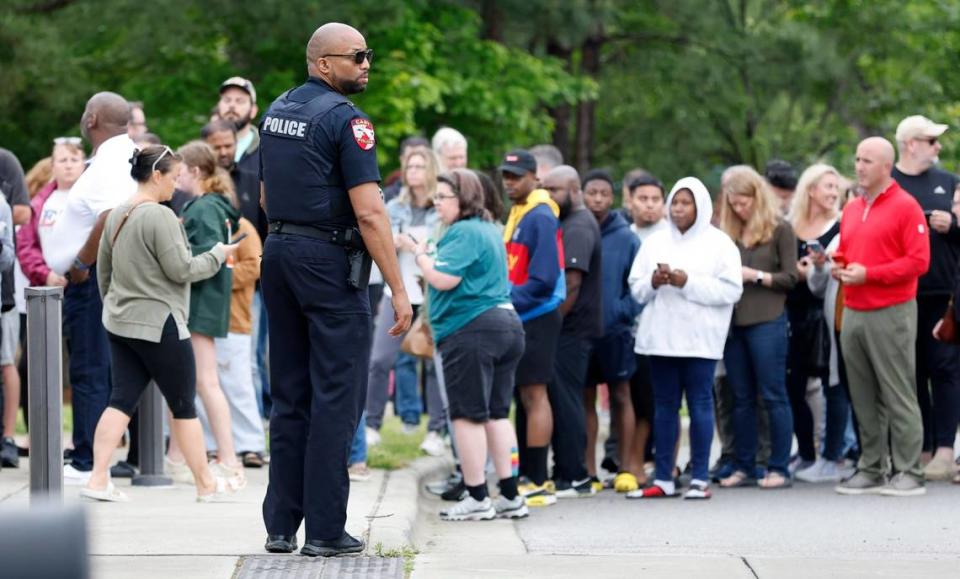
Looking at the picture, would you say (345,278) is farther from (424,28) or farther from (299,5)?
(424,28)

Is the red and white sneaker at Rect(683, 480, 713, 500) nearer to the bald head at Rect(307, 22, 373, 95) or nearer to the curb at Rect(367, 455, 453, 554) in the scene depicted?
the curb at Rect(367, 455, 453, 554)

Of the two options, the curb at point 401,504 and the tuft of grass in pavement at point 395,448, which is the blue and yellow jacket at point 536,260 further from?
the tuft of grass in pavement at point 395,448

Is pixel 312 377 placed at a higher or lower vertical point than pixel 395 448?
higher

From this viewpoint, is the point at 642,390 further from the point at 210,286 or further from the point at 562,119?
the point at 562,119

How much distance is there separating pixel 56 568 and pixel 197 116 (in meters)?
18.5

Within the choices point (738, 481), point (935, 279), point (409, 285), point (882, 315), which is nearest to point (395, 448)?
point (409, 285)

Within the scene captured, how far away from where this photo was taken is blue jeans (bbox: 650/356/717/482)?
959 centimetres

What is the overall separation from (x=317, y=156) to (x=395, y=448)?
5.08 m

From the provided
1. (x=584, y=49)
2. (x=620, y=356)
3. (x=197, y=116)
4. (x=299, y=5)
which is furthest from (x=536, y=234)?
(x=584, y=49)

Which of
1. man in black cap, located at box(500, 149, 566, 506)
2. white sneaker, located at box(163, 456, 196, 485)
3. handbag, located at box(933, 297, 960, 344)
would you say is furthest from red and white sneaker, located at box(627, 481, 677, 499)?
white sneaker, located at box(163, 456, 196, 485)

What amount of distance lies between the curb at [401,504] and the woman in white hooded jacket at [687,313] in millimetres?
1367

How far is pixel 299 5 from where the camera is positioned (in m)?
19.5

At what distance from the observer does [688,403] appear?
9664 millimetres

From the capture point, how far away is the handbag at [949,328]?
988 cm
